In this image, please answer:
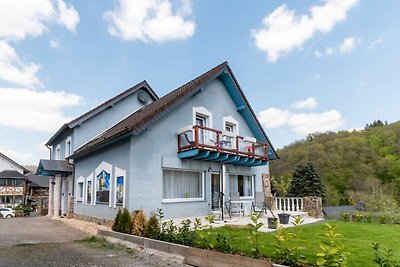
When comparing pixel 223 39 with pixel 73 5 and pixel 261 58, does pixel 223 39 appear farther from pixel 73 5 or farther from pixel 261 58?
pixel 73 5

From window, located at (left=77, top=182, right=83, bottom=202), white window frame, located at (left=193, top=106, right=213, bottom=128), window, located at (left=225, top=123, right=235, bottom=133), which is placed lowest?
window, located at (left=77, top=182, right=83, bottom=202)

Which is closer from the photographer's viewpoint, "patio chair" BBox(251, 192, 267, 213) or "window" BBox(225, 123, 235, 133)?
"patio chair" BBox(251, 192, 267, 213)

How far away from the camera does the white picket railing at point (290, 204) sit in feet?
48.9

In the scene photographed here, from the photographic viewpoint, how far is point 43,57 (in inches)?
622

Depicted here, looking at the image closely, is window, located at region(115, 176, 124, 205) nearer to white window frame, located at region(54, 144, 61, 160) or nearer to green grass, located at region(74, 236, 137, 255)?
green grass, located at region(74, 236, 137, 255)

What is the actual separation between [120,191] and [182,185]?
2.67 m

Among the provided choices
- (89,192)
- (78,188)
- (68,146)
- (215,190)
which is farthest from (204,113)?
(68,146)

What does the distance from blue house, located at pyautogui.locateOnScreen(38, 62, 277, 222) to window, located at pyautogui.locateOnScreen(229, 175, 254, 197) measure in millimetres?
53

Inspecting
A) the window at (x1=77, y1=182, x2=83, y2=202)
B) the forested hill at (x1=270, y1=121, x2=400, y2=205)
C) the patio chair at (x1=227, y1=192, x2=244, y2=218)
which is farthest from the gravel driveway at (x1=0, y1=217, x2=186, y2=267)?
the forested hill at (x1=270, y1=121, x2=400, y2=205)

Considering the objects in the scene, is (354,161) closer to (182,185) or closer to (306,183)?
(306,183)

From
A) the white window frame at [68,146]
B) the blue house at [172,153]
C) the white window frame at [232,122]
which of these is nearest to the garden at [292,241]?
the blue house at [172,153]

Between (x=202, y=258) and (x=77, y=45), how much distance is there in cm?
1319

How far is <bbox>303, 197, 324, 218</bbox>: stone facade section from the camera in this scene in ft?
44.7

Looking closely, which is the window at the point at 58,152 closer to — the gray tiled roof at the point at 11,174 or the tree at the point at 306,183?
the gray tiled roof at the point at 11,174
